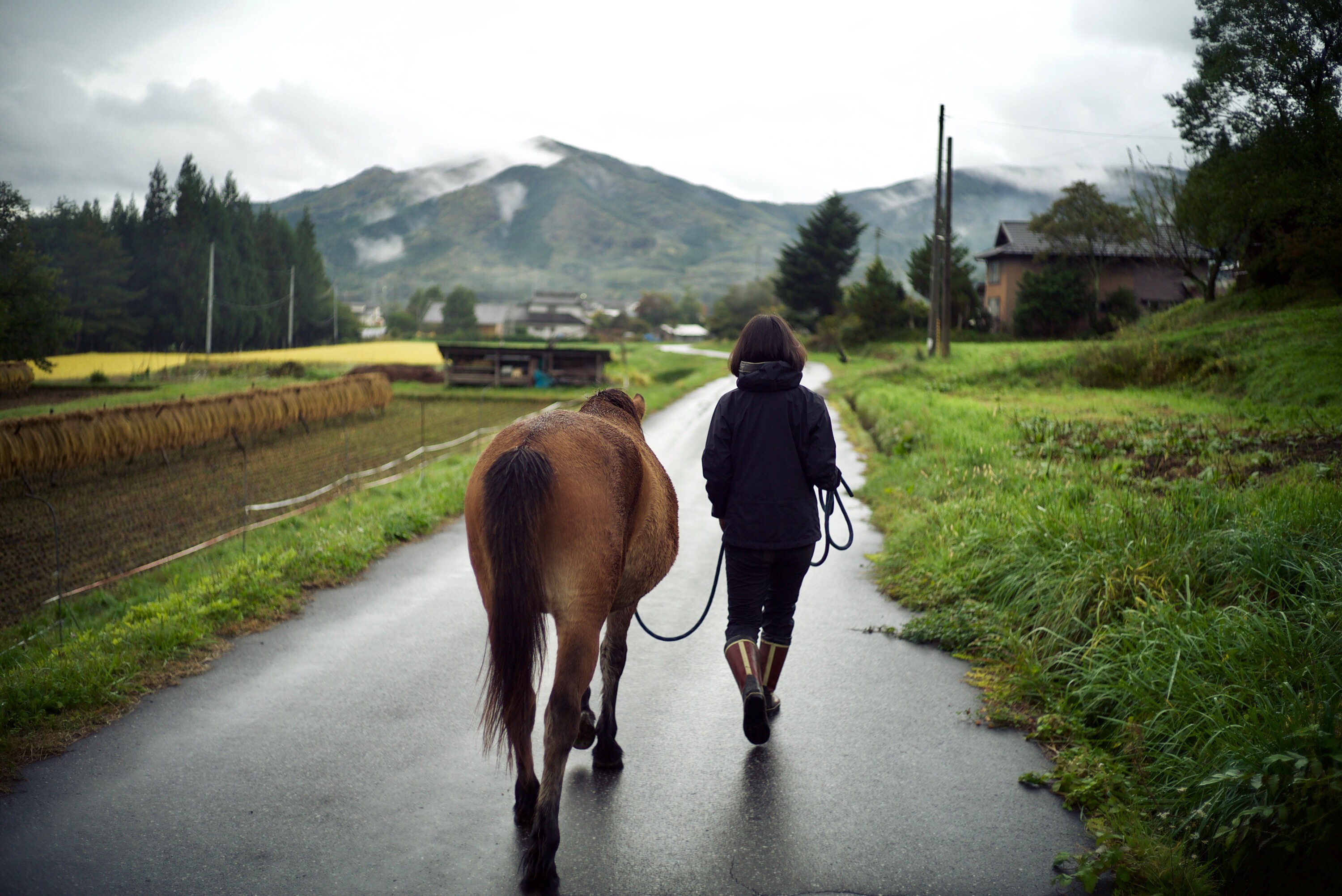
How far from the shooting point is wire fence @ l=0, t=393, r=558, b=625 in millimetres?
8203

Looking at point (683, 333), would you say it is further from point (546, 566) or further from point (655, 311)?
point (546, 566)

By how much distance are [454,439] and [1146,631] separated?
17.2m

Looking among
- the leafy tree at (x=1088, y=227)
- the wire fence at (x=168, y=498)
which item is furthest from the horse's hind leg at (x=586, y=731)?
the leafy tree at (x=1088, y=227)

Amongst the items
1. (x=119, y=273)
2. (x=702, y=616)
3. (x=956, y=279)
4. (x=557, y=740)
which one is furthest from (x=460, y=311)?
(x=557, y=740)

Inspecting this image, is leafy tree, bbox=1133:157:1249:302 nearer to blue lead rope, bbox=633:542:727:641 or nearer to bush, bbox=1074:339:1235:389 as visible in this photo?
bush, bbox=1074:339:1235:389

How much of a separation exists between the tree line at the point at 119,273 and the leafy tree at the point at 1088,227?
42706mm

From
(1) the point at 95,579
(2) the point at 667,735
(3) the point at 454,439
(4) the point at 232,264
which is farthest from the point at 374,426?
(2) the point at 667,735

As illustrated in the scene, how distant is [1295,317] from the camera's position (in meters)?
13.8

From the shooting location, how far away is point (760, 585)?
3.83m

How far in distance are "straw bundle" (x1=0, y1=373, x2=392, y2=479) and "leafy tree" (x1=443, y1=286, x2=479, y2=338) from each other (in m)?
84.2

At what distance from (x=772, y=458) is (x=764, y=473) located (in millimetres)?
82

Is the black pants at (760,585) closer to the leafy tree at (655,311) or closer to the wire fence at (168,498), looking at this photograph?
the wire fence at (168,498)

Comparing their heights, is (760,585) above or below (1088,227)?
below

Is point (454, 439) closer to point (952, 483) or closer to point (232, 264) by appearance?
point (952, 483)
